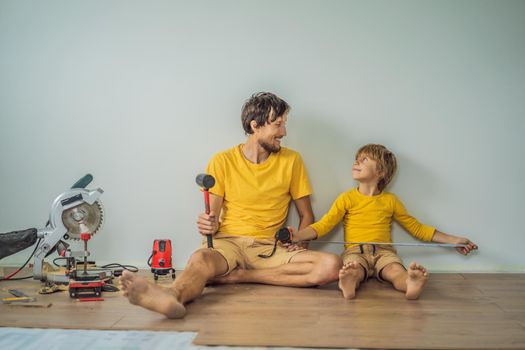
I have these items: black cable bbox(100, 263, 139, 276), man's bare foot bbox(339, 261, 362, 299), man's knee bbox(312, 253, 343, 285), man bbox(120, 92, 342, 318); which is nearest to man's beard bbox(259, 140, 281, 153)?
man bbox(120, 92, 342, 318)

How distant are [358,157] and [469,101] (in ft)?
2.33

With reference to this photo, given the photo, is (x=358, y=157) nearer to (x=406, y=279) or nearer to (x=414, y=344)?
(x=406, y=279)

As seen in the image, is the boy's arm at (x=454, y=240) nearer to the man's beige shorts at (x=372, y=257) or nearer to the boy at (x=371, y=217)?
the boy at (x=371, y=217)

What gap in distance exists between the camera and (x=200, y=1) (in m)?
3.43

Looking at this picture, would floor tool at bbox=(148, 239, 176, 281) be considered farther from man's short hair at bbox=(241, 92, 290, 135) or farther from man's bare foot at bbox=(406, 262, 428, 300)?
man's bare foot at bbox=(406, 262, 428, 300)

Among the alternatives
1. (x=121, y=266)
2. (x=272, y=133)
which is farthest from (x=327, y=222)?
(x=121, y=266)

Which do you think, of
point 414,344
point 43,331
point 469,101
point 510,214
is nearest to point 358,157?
point 469,101

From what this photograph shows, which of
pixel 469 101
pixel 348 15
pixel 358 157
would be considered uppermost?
pixel 348 15

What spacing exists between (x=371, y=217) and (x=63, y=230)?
162 cm

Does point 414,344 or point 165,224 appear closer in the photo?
point 414,344

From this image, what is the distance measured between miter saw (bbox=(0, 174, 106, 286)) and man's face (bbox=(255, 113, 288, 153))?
883 millimetres

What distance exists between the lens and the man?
2949 mm

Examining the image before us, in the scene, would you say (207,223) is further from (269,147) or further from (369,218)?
(369,218)

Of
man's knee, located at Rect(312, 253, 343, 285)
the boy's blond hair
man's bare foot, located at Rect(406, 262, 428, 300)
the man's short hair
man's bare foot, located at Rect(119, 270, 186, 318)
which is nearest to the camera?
man's bare foot, located at Rect(119, 270, 186, 318)
